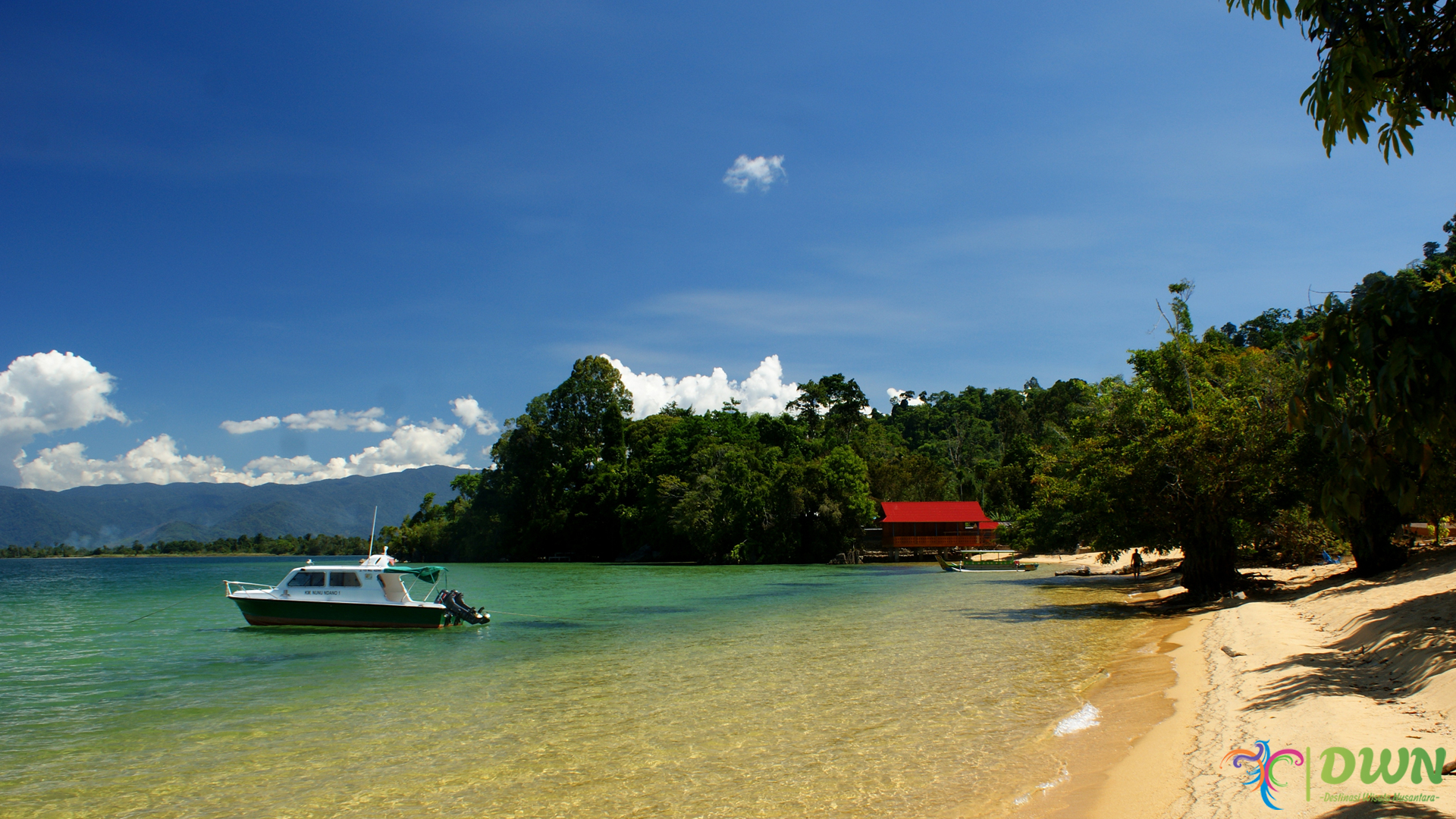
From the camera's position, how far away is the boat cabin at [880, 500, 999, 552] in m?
61.5

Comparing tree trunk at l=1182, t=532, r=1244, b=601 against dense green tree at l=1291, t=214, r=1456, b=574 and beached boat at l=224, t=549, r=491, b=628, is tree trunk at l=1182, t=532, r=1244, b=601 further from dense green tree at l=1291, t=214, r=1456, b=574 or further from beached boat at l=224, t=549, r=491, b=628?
beached boat at l=224, t=549, r=491, b=628

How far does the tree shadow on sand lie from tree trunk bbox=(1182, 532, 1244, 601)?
27.5 feet

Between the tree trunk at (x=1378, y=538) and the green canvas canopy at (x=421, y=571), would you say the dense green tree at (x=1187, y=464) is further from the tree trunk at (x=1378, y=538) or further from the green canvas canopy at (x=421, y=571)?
the green canvas canopy at (x=421, y=571)

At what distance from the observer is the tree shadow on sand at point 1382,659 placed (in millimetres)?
8977

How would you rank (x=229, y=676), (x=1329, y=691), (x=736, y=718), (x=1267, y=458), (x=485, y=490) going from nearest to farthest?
(x=1329, y=691)
(x=736, y=718)
(x=229, y=676)
(x=1267, y=458)
(x=485, y=490)

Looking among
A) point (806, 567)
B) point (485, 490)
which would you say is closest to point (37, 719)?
point (806, 567)

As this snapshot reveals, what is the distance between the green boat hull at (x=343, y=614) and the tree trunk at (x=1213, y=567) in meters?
22.4

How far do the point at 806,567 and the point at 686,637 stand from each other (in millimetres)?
37840

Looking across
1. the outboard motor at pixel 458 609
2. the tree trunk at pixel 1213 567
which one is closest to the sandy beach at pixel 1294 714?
the tree trunk at pixel 1213 567

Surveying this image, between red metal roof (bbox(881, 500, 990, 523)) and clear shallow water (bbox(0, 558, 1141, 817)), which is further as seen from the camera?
red metal roof (bbox(881, 500, 990, 523))

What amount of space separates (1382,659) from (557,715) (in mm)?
12071

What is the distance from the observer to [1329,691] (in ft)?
29.7

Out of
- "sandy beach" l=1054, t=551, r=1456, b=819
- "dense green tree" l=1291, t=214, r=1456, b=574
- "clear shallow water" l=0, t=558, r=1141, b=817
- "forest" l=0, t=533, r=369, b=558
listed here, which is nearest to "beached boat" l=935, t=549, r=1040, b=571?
"clear shallow water" l=0, t=558, r=1141, b=817

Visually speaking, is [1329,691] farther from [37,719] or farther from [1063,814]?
[37,719]
